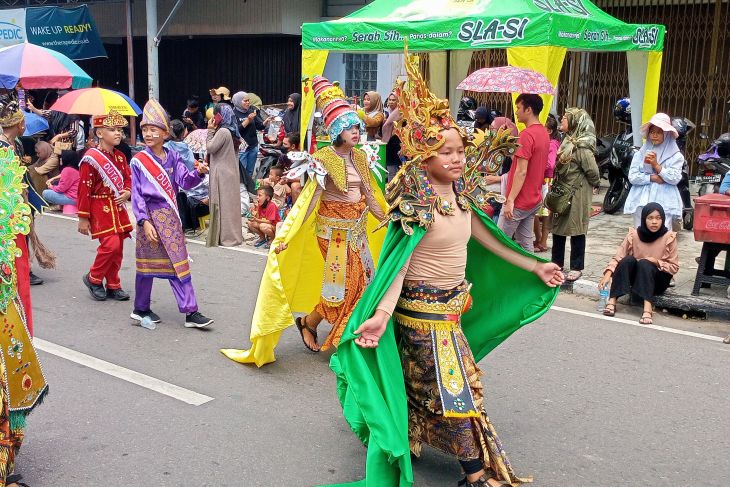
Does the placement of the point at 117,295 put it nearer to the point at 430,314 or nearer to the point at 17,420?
the point at 17,420

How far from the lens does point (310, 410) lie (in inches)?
198

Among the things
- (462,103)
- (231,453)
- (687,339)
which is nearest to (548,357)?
(687,339)

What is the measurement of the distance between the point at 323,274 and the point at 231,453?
1.72 metres

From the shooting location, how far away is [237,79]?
63.0 ft

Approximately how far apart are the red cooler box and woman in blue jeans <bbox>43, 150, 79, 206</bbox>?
7.92 m

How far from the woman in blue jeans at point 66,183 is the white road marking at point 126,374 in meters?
5.43

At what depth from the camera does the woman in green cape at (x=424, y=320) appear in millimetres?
3666

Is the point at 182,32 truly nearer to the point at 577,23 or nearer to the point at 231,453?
the point at 577,23

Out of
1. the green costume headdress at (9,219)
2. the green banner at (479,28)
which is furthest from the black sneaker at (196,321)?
the green banner at (479,28)

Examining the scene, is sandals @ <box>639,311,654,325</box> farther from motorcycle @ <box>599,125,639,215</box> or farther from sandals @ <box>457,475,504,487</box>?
motorcycle @ <box>599,125,639,215</box>

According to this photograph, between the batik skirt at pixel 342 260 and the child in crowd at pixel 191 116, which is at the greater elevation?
the child in crowd at pixel 191 116

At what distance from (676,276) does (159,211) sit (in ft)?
17.5

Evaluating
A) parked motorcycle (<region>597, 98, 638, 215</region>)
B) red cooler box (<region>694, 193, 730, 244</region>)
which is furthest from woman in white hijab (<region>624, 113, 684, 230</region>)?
parked motorcycle (<region>597, 98, 638, 215</region>)

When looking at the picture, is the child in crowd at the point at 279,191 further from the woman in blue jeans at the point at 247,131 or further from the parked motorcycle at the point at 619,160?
the parked motorcycle at the point at 619,160
